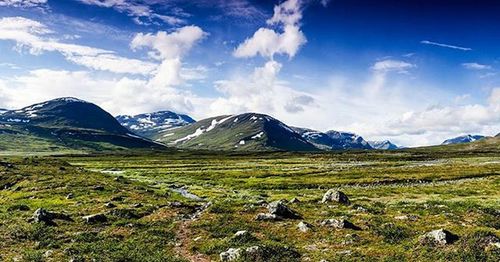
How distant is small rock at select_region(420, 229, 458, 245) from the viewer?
2969 cm

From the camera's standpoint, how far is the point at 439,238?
30.0 m

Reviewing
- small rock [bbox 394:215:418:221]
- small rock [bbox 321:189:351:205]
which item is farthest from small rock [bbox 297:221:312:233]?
small rock [bbox 321:189:351:205]

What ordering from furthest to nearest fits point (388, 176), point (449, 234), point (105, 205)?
point (388, 176) → point (105, 205) → point (449, 234)

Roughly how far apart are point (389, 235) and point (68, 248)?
2494cm

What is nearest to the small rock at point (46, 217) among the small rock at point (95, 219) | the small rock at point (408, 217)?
the small rock at point (95, 219)

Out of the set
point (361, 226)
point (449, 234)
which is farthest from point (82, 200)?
point (449, 234)

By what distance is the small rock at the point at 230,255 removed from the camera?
94.3 ft

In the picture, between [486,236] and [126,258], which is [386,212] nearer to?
[486,236]

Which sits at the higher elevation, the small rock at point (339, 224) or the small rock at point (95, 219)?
the small rock at point (339, 224)

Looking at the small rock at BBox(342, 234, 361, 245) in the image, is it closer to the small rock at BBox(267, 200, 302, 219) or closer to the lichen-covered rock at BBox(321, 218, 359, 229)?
the lichen-covered rock at BBox(321, 218, 359, 229)

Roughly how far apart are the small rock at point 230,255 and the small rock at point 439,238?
13357 mm

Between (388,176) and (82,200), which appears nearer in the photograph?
(82,200)

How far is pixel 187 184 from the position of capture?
348 ft

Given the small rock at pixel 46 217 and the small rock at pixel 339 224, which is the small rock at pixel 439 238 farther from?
the small rock at pixel 46 217
